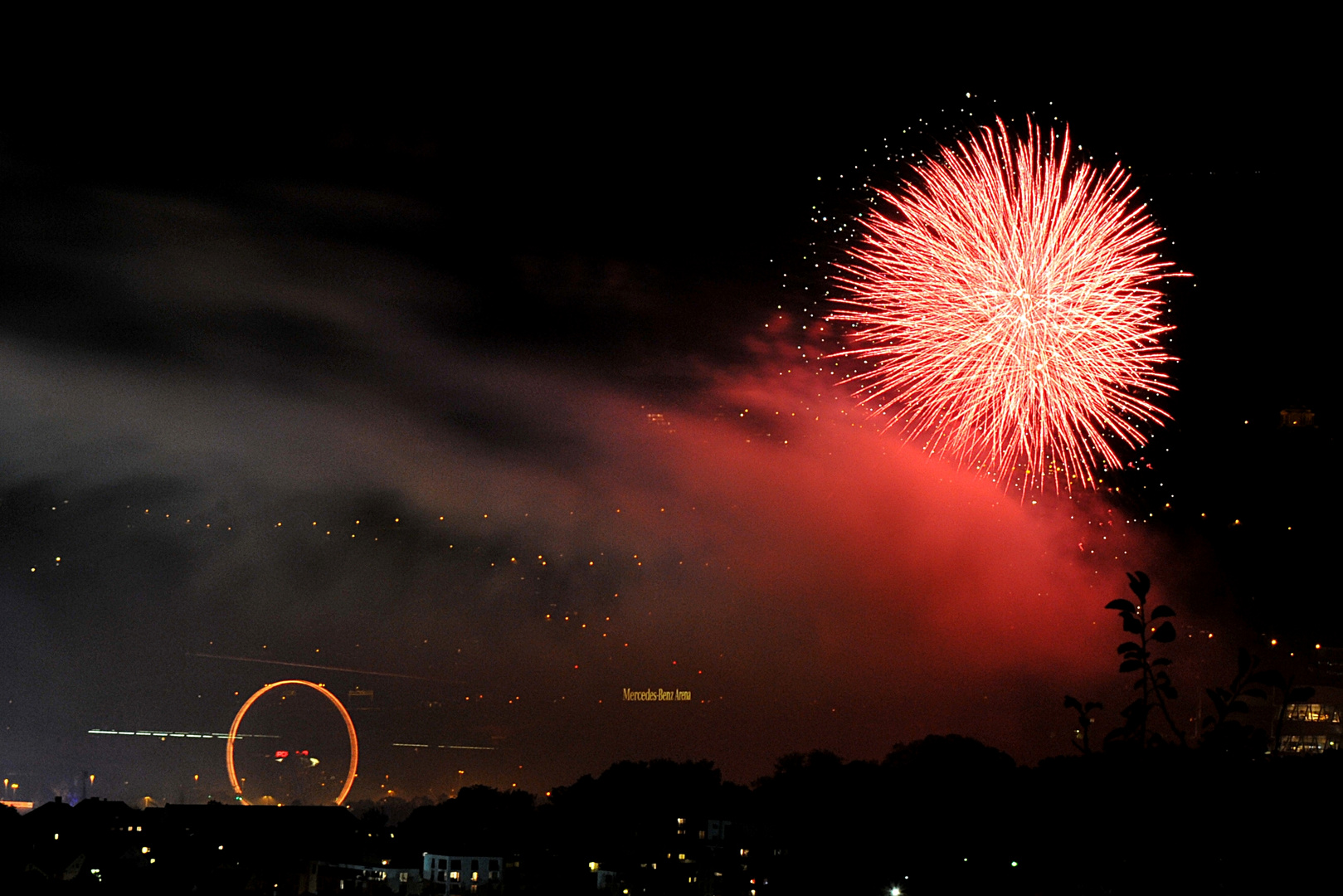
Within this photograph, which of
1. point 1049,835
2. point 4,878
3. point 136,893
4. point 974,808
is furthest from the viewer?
point 974,808

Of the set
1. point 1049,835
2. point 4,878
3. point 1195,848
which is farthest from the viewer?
point 1049,835

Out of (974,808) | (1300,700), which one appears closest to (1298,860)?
(1300,700)

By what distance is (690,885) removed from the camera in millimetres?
52156

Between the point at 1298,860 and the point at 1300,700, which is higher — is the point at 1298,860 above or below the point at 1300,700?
below

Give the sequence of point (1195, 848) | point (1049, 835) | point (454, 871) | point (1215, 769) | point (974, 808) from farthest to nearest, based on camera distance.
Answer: point (454, 871)
point (974, 808)
point (1049, 835)
point (1215, 769)
point (1195, 848)

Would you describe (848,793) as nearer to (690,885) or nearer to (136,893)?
(690,885)

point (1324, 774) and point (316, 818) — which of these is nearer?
point (1324, 774)

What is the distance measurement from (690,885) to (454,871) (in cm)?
1300

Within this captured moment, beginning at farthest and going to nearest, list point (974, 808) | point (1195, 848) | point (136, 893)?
point (974, 808) → point (136, 893) → point (1195, 848)

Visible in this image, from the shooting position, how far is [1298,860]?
11031 mm

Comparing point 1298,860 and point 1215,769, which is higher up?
point 1215,769

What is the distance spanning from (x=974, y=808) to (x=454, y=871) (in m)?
23.7

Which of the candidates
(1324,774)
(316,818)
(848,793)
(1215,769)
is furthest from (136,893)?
(316,818)

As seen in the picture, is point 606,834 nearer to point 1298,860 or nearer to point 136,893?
point 136,893
